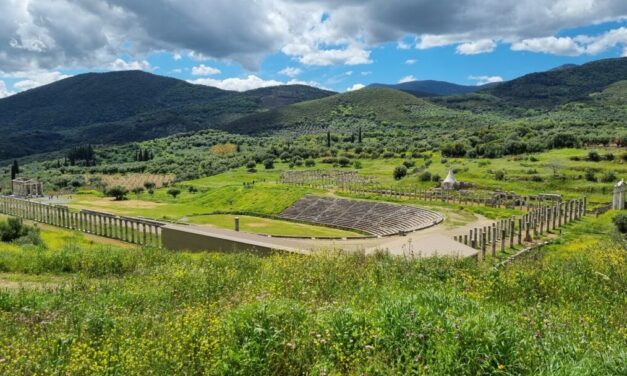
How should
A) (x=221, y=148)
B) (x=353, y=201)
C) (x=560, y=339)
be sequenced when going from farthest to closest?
1. (x=221, y=148)
2. (x=353, y=201)
3. (x=560, y=339)

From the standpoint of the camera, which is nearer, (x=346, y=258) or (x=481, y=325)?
(x=481, y=325)

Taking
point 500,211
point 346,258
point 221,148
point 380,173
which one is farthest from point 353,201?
point 221,148

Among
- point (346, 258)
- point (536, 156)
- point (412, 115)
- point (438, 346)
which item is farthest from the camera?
point (412, 115)

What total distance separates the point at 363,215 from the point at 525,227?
18.9 metres

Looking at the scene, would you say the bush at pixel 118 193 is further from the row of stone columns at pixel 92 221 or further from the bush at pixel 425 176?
the bush at pixel 425 176

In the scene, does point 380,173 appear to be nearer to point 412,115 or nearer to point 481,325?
point 481,325

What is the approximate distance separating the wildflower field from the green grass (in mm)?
31884

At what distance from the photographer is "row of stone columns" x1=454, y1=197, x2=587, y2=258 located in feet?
104

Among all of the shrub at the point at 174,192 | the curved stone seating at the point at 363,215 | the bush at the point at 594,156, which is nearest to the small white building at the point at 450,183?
the curved stone seating at the point at 363,215

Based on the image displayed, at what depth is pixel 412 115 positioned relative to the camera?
598 feet

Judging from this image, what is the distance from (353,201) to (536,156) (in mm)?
30783

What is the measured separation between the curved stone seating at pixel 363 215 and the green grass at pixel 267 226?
215 centimetres

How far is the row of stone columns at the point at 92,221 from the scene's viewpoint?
46500 millimetres

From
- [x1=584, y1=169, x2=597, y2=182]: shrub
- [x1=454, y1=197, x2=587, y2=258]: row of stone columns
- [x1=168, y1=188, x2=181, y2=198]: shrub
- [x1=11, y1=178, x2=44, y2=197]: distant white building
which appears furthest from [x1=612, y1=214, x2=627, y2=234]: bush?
[x1=11, y1=178, x2=44, y2=197]: distant white building
